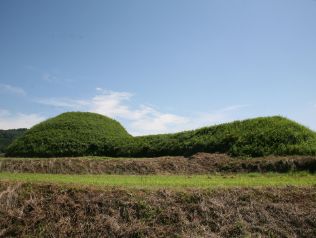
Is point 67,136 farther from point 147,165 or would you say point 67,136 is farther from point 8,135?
point 8,135

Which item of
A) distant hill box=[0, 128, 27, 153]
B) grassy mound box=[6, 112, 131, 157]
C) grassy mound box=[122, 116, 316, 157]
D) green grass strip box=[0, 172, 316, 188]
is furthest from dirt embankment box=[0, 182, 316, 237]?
distant hill box=[0, 128, 27, 153]

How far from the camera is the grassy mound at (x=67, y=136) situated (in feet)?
107

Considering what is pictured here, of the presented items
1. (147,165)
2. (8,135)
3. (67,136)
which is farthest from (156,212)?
(8,135)

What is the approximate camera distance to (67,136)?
35062 mm

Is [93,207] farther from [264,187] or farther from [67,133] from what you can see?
[67,133]

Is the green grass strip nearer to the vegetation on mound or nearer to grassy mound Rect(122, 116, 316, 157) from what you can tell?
grassy mound Rect(122, 116, 316, 157)

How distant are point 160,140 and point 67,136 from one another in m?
9.58

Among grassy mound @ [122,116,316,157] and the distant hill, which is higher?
the distant hill

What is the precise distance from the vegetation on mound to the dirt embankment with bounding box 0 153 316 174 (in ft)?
8.07

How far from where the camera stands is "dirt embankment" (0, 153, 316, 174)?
65.9 ft

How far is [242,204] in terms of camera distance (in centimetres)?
1120

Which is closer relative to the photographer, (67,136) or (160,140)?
(160,140)

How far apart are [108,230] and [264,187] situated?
4870 millimetres

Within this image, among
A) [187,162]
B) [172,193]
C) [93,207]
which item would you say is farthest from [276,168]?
[93,207]
